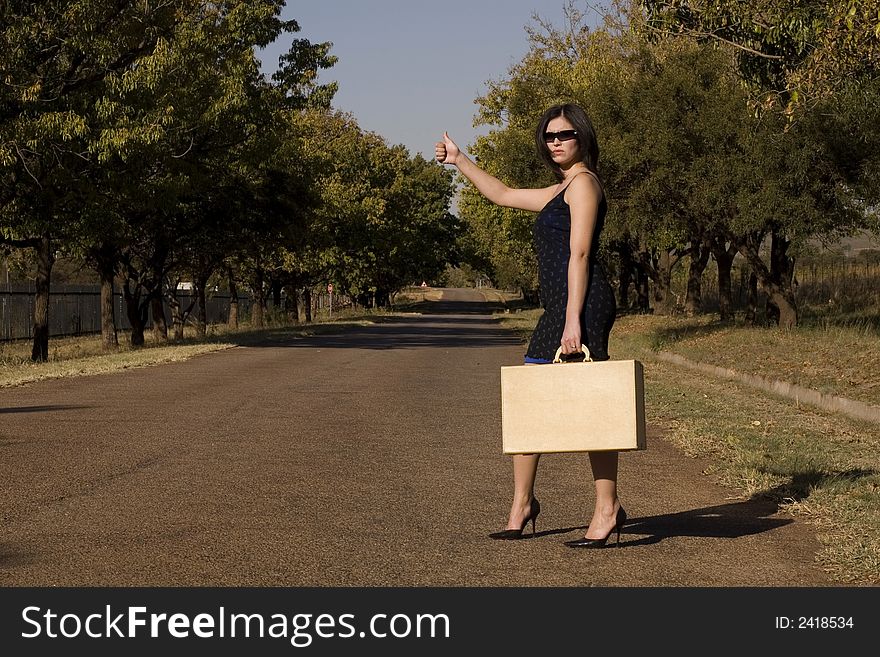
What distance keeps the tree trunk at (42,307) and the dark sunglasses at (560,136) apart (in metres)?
21.2

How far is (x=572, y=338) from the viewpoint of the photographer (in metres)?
5.86

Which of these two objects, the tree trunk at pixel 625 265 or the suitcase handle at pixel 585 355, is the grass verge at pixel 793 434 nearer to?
the suitcase handle at pixel 585 355

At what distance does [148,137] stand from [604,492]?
16.8 meters

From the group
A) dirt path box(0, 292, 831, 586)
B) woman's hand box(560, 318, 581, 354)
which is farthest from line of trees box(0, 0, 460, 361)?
woman's hand box(560, 318, 581, 354)

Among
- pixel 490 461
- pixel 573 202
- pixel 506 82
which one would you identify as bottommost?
pixel 490 461

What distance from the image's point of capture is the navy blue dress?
6.01 meters

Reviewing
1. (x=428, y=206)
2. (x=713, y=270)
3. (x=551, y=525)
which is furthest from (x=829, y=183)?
(x=428, y=206)

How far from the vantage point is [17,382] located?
17.4 meters

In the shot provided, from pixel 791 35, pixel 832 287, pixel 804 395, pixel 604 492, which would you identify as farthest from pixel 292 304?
pixel 604 492

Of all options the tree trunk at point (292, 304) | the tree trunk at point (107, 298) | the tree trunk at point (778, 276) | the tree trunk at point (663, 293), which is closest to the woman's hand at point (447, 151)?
the tree trunk at point (778, 276)

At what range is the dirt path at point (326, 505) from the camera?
584 centimetres

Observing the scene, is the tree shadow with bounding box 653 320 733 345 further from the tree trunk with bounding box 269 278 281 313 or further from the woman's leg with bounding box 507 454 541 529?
the tree trunk with bounding box 269 278 281 313
